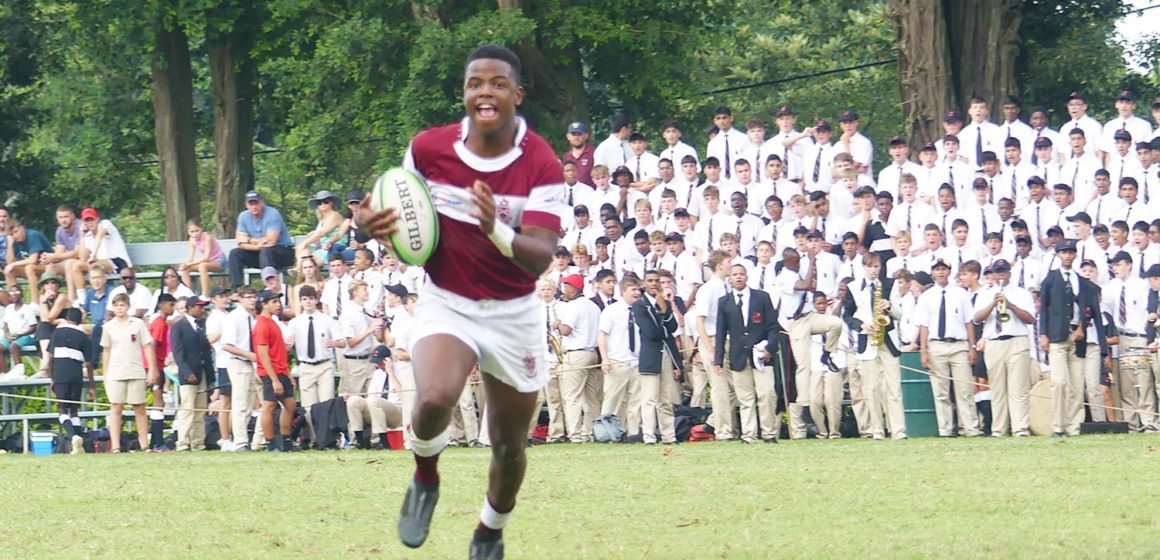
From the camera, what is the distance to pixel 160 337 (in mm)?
25062

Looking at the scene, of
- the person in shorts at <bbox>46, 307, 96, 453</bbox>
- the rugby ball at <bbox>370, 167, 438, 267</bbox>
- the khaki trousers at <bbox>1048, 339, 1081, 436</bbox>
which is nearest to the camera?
the rugby ball at <bbox>370, 167, 438, 267</bbox>

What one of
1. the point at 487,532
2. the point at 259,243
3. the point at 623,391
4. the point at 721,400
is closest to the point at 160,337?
the point at 259,243

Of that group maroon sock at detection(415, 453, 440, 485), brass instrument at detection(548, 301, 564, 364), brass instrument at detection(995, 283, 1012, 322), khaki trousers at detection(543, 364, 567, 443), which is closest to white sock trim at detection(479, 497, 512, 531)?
maroon sock at detection(415, 453, 440, 485)

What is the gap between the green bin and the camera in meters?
21.8

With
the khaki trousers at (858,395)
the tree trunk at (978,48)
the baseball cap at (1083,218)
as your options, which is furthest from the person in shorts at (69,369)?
the tree trunk at (978,48)

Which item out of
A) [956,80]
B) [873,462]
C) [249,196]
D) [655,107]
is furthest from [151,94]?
[873,462]

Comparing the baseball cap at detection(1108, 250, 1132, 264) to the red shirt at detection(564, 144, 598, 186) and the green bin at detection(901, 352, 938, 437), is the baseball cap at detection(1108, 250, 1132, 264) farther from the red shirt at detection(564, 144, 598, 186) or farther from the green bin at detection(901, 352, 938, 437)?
the red shirt at detection(564, 144, 598, 186)

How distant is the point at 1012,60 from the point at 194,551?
71.9 feet

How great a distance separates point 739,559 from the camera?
29.9ft

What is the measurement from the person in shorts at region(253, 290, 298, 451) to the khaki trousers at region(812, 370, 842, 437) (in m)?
6.48

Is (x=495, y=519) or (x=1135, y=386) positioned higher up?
(x=1135, y=386)

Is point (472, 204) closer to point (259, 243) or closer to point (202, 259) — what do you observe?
point (259, 243)

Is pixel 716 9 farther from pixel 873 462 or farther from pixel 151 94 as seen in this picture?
pixel 873 462

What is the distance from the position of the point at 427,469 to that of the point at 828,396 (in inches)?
528
